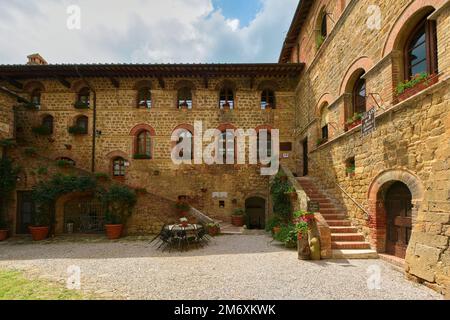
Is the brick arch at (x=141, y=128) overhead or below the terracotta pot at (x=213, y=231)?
overhead

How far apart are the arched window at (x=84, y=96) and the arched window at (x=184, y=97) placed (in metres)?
5.06

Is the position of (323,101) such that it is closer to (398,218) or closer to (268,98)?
(268,98)

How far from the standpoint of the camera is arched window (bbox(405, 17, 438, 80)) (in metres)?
4.73

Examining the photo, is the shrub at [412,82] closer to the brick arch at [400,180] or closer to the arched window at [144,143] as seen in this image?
the brick arch at [400,180]

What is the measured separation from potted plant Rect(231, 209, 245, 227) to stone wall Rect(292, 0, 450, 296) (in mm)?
4007

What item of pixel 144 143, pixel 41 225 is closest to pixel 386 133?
pixel 144 143

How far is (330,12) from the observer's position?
870cm

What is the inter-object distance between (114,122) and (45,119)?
3.99m

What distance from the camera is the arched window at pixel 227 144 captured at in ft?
39.5

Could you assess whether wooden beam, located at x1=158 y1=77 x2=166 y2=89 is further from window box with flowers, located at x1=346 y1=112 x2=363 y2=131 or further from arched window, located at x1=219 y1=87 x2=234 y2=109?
window box with flowers, located at x1=346 y1=112 x2=363 y2=131

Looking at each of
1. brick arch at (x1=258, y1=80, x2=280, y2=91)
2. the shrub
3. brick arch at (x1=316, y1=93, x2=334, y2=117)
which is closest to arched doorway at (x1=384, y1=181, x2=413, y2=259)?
the shrub

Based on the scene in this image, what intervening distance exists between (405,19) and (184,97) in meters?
9.80

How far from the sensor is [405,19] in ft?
16.8

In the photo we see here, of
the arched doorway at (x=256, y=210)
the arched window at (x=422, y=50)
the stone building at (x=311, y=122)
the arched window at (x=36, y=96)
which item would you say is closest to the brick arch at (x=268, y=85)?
the stone building at (x=311, y=122)
